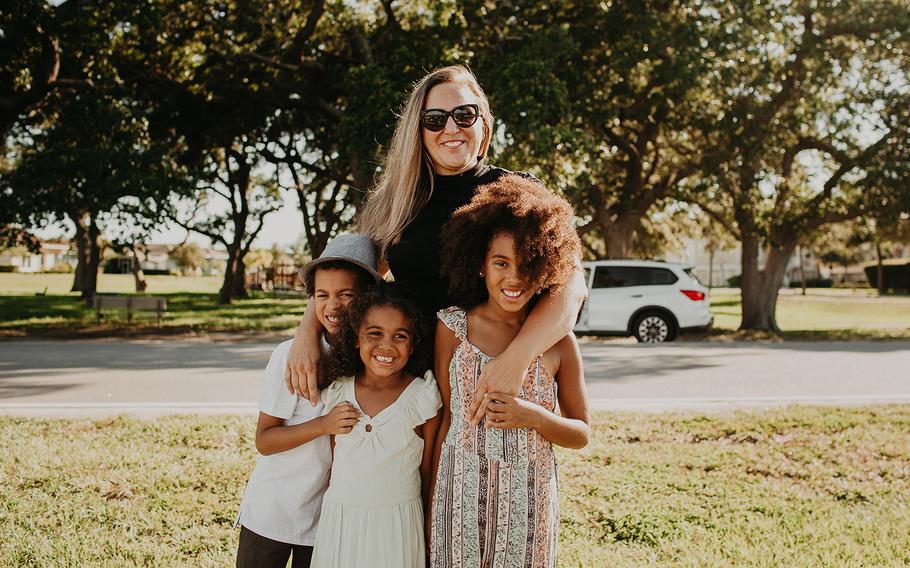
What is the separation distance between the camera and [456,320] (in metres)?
2.28

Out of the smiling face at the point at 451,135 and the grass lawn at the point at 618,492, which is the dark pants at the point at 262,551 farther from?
the smiling face at the point at 451,135

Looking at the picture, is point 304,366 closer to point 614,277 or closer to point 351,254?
point 351,254

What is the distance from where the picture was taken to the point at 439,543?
88.0 inches

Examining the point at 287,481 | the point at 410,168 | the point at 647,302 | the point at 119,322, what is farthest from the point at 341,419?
the point at 119,322

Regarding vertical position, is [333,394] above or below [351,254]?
below

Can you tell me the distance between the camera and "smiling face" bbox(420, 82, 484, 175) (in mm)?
2564

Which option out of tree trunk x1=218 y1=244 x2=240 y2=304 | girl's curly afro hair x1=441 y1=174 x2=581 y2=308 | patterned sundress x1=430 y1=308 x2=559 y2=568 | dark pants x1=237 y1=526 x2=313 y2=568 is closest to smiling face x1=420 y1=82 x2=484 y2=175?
girl's curly afro hair x1=441 y1=174 x2=581 y2=308

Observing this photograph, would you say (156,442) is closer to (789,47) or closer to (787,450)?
(787,450)

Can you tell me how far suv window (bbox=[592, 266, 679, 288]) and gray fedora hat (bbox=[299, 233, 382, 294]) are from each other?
39.0ft

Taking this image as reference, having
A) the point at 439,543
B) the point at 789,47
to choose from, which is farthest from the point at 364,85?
the point at 439,543

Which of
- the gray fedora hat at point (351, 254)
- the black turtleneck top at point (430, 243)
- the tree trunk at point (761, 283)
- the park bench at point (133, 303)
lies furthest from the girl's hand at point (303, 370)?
the tree trunk at point (761, 283)

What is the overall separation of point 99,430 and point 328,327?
4103 mm

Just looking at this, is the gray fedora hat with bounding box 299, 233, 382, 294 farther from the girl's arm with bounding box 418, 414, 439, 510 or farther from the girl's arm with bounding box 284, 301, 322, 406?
the girl's arm with bounding box 418, 414, 439, 510

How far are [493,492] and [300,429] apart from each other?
2.20 ft
